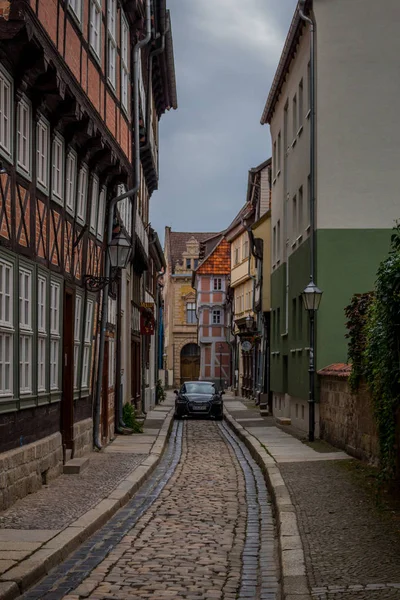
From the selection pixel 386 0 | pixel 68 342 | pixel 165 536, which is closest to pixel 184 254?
pixel 386 0

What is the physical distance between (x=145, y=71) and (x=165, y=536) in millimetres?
24472

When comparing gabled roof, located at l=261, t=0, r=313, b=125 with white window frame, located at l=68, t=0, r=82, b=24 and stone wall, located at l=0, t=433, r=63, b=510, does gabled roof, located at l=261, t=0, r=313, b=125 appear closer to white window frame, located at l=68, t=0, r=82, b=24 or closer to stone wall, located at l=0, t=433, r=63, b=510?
white window frame, located at l=68, t=0, r=82, b=24

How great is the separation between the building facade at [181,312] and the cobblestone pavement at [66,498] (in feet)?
225

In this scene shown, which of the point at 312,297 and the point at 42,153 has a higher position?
the point at 42,153

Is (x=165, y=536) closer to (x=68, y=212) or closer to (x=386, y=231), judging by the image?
(x=68, y=212)

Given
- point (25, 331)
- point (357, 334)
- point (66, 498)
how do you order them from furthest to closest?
point (357, 334) → point (25, 331) → point (66, 498)

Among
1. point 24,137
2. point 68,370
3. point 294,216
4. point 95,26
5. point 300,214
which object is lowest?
point 68,370

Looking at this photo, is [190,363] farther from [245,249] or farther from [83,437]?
[83,437]

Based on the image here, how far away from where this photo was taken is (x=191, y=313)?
96.6 metres

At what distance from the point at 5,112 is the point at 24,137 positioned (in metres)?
1.12

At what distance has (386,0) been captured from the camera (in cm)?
2473

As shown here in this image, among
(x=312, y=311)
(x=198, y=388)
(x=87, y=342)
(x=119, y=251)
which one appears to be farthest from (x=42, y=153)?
(x=198, y=388)

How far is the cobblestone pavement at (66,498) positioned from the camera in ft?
36.2

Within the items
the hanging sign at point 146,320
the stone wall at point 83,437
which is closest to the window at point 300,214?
the hanging sign at point 146,320
